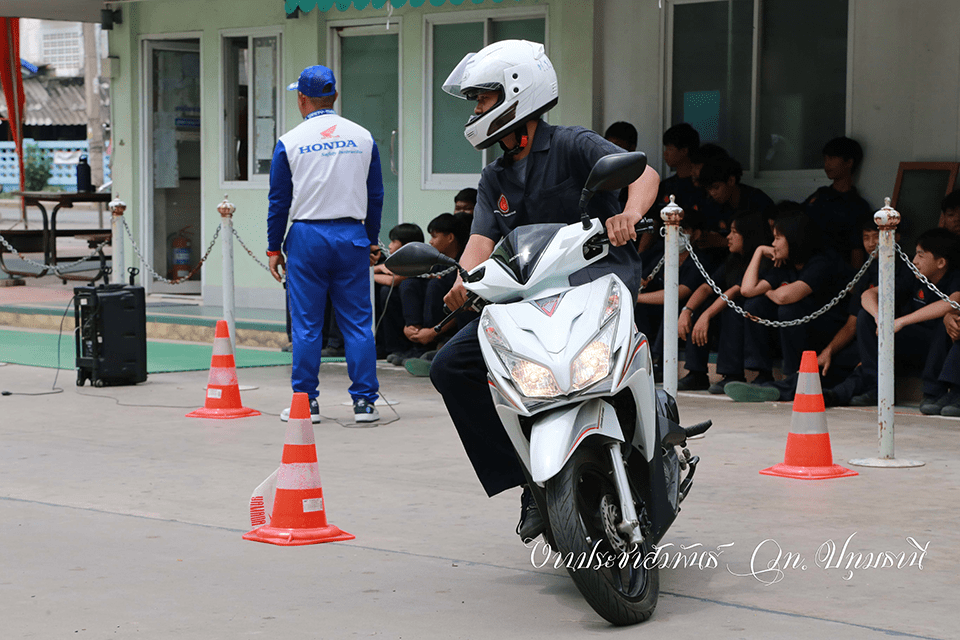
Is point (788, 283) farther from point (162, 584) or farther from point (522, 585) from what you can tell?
point (162, 584)

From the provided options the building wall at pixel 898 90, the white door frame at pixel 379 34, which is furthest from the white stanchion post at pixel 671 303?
the white door frame at pixel 379 34

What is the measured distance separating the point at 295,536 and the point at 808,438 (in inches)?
106

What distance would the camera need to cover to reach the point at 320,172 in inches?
318

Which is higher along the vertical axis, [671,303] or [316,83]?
[316,83]

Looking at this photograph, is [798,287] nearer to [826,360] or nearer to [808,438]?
[826,360]

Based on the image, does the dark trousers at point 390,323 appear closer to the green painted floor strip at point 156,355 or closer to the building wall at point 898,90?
the green painted floor strip at point 156,355

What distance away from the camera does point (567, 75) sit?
12.0m

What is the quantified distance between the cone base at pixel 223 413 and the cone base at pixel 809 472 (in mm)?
3489

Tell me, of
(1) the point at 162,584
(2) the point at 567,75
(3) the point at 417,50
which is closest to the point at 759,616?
(1) the point at 162,584

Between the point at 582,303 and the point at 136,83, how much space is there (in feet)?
39.1

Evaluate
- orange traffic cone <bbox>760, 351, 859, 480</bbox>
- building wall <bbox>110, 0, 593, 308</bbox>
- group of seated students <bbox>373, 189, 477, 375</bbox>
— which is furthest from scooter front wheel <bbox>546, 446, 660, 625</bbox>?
building wall <bbox>110, 0, 593, 308</bbox>

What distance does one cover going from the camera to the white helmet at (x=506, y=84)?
15.2 ft

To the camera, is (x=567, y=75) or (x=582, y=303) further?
(x=567, y=75)

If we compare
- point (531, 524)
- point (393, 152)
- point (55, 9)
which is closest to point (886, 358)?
point (531, 524)
